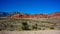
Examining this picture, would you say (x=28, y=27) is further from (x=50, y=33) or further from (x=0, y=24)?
(x=50, y=33)

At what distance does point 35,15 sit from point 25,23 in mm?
25361

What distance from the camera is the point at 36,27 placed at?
24250mm

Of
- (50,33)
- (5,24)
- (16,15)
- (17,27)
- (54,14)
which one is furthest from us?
(54,14)

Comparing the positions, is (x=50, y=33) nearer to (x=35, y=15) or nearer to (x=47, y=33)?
(x=47, y=33)

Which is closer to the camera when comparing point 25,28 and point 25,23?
point 25,28

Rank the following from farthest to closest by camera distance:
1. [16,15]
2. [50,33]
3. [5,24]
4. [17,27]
A: [16,15]
[5,24]
[17,27]
[50,33]

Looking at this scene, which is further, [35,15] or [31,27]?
[35,15]

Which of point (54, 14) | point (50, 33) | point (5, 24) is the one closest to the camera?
point (50, 33)

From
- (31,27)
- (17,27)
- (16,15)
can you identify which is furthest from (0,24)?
(16,15)

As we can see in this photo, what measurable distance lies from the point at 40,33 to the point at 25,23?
793 centimetres

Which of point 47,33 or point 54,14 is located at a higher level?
point 54,14

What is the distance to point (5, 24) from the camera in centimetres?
2456

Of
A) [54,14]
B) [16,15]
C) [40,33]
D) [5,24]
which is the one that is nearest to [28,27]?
[5,24]

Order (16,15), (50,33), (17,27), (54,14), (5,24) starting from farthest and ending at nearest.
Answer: (54,14) → (16,15) → (5,24) → (17,27) → (50,33)
